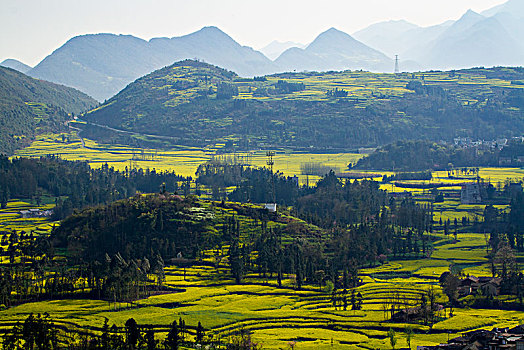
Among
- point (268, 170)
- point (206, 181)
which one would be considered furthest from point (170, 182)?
point (268, 170)

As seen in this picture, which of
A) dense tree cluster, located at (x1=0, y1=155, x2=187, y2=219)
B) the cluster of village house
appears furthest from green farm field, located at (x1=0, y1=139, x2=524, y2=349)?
dense tree cluster, located at (x1=0, y1=155, x2=187, y2=219)

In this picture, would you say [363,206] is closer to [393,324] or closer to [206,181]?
[206,181]

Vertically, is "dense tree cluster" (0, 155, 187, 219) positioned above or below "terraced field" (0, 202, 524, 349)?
above

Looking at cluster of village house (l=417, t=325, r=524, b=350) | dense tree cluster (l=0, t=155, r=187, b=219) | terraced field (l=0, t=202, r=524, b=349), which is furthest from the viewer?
dense tree cluster (l=0, t=155, r=187, b=219)

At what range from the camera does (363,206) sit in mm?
133875

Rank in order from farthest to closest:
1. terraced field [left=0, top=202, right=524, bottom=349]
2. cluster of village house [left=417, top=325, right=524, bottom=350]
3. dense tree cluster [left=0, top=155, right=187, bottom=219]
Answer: dense tree cluster [left=0, top=155, right=187, bottom=219], terraced field [left=0, top=202, right=524, bottom=349], cluster of village house [left=417, top=325, right=524, bottom=350]

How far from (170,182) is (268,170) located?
84.7 feet

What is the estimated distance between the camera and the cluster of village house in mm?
54109

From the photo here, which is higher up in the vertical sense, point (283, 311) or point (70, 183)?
point (70, 183)

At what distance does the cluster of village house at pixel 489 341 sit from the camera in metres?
54.1

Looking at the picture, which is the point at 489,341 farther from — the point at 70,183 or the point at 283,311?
the point at 70,183

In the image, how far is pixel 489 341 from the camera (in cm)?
5525

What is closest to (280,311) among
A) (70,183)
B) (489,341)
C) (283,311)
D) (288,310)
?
(283,311)

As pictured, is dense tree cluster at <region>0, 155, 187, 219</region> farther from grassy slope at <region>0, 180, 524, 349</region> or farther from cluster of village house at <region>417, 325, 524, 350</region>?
cluster of village house at <region>417, 325, 524, 350</region>
